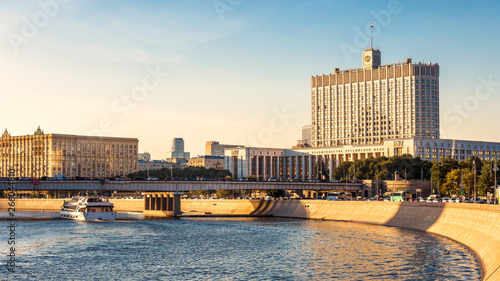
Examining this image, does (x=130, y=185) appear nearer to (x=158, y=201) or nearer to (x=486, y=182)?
(x=158, y=201)

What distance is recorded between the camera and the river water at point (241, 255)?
6781cm

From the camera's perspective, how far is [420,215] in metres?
118

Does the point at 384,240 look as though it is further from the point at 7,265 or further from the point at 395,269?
the point at 7,265

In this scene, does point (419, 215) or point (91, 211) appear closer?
point (419, 215)

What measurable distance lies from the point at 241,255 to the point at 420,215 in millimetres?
45011

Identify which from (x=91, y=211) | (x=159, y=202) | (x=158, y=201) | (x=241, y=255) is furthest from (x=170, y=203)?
(x=241, y=255)

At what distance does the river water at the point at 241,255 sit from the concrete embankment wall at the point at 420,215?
216 cm

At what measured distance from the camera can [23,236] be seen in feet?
362

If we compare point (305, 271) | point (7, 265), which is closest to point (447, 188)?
point (305, 271)

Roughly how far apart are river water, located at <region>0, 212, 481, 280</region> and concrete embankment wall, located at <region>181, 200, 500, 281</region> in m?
2.16

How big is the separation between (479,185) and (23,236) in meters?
99.5

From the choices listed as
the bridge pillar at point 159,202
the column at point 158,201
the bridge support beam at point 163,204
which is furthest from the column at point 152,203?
the bridge pillar at point 159,202

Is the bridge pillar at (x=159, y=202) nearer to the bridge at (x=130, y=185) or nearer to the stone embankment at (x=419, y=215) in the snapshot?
the bridge at (x=130, y=185)

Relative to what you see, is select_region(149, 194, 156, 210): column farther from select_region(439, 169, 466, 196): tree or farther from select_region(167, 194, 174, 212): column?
select_region(439, 169, 466, 196): tree
